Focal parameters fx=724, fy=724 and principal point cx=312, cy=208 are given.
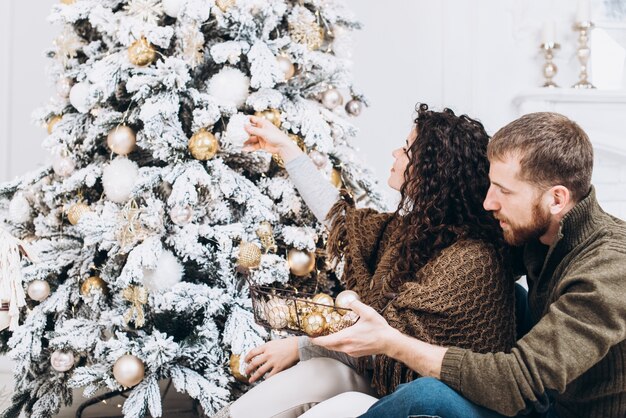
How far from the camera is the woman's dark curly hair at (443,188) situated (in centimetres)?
143

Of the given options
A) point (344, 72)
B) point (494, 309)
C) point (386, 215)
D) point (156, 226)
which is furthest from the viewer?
point (344, 72)

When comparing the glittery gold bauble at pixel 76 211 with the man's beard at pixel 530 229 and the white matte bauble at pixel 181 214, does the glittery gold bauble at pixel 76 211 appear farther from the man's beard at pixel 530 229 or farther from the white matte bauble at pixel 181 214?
the man's beard at pixel 530 229

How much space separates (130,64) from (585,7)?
2174 millimetres

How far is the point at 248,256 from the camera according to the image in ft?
6.09

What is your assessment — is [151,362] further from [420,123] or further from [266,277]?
[420,123]

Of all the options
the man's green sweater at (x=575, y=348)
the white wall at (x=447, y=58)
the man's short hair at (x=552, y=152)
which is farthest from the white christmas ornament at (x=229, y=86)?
the white wall at (x=447, y=58)

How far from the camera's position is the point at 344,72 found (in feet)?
6.66

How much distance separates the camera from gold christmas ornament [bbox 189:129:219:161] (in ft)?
6.00

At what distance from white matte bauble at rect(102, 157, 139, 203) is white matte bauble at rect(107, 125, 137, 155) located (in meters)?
0.03

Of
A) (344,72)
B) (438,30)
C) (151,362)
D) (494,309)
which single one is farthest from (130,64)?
(438,30)

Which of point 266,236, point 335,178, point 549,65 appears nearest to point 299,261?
point 266,236

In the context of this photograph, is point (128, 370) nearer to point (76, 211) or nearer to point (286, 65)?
point (76, 211)

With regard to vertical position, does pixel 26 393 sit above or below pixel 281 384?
below

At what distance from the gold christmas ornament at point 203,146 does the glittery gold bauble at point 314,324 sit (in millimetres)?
639
